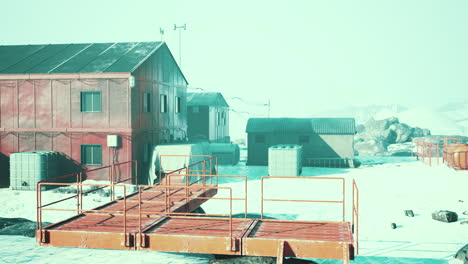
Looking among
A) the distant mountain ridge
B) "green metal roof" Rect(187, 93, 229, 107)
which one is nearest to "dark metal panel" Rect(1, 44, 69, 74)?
"green metal roof" Rect(187, 93, 229, 107)

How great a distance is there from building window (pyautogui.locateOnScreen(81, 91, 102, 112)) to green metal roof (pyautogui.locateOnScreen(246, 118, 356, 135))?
13791 millimetres

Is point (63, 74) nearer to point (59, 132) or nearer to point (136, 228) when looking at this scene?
point (59, 132)

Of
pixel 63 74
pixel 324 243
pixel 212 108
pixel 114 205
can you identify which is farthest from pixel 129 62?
pixel 324 243

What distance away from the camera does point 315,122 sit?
36.5 m

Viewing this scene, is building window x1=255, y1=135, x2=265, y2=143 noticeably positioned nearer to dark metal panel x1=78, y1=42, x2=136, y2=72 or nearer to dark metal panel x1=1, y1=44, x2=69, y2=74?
dark metal panel x1=78, y1=42, x2=136, y2=72

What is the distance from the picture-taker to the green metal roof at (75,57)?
25438mm

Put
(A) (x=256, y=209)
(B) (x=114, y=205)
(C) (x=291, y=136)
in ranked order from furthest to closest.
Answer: (C) (x=291, y=136), (A) (x=256, y=209), (B) (x=114, y=205)

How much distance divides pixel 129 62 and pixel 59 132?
5.38 meters

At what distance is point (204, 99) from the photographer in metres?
42.0

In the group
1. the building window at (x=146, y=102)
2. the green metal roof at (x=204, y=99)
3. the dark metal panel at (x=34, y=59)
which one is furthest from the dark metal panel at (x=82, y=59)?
the green metal roof at (x=204, y=99)

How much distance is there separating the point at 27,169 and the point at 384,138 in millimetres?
40556

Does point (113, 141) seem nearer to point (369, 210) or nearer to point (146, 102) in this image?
point (146, 102)

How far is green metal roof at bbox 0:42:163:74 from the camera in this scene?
2544cm

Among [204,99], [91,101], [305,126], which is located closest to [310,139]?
[305,126]
